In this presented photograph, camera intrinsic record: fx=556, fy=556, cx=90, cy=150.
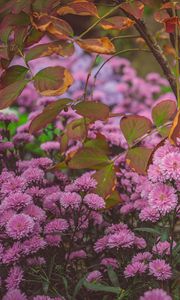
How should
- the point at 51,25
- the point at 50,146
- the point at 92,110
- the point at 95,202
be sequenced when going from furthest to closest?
1. the point at 50,146
2. the point at 95,202
3. the point at 92,110
4. the point at 51,25

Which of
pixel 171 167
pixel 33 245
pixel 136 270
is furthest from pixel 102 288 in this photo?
pixel 171 167

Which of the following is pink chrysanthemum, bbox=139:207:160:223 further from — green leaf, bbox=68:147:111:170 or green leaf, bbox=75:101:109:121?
green leaf, bbox=75:101:109:121

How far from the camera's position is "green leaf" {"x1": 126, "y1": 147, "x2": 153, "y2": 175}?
57.6 inches

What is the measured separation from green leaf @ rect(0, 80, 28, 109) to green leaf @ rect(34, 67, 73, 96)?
0.03 meters

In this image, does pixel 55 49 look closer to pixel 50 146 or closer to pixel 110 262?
pixel 110 262

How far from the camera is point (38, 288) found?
1470 mm

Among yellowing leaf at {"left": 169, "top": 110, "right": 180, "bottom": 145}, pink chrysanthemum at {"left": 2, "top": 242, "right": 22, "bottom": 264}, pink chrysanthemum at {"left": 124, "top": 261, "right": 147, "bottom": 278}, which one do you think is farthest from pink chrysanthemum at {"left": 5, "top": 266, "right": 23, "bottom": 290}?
yellowing leaf at {"left": 169, "top": 110, "right": 180, "bottom": 145}

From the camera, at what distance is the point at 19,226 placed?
1.34 metres

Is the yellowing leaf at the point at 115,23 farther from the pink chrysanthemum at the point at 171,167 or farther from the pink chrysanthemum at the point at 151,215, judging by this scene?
the pink chrysanthemum at the point at 151,215

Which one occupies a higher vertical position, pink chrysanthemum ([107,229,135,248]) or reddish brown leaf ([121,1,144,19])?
reddish brown leaf ([121,1,144,19])

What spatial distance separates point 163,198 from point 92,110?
25 cm

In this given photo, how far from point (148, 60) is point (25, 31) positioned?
16.1 ft

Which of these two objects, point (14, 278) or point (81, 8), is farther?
point (14, 278)

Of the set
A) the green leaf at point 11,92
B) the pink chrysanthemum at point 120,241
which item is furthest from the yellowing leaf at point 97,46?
the pink chrysanthemum at point 120,241
